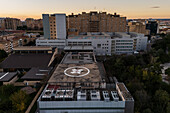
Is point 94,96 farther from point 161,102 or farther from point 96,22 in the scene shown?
point 96,22

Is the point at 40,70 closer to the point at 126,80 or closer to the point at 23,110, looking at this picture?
the point at 23,110

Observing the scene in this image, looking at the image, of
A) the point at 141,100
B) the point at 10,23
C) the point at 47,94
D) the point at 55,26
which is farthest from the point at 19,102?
the point at 10,23

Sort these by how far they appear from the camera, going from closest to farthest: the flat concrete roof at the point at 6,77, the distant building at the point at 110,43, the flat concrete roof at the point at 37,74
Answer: the flat concrete roof at the point at 6,77
the flat concrete roof at the point at 37,74
the distant building at the point at 110,43

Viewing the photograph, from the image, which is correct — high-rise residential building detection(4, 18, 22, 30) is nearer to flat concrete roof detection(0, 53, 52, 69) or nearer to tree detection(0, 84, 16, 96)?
flat concrete roof detection(0, 53, 52, 69)

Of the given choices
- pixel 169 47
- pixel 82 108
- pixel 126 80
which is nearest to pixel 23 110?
pixel 82 108

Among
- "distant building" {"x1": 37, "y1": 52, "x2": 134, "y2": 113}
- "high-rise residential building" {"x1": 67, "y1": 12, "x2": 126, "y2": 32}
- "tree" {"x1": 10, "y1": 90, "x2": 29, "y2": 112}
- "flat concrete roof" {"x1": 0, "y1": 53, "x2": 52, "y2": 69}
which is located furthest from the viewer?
"high-rise residential building" {"x1": 67, "y1": 12, "x2": 126, "y2": 32}

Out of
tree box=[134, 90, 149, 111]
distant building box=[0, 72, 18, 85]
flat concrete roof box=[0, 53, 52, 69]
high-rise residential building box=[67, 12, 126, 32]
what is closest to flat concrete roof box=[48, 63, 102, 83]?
tree box=[134, 90, 149, 111]

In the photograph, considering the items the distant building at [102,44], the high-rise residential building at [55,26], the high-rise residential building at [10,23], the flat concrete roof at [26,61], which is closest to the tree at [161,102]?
the flat concrete roof at [26,61]

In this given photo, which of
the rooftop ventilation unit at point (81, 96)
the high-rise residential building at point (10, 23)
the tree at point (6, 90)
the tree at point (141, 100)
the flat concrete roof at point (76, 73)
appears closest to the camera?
the rooftop ventilation unit at point (81, 96)

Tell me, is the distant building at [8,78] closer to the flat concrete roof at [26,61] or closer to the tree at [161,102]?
the flat concrete roof at [26,61]
